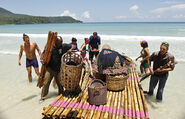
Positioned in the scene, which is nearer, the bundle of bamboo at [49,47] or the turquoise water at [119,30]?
the bundle of bamboo at [49,47]

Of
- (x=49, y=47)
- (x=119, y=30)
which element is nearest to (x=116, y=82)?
(x=49, y=47)

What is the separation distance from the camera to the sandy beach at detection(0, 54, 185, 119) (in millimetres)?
3664

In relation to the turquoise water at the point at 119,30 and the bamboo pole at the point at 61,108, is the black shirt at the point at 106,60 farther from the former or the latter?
the turquoise water at the point at 119,30

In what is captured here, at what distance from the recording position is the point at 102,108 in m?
3.10

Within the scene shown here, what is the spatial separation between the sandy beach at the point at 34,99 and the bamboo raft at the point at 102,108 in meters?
0.72

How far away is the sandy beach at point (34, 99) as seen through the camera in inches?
144

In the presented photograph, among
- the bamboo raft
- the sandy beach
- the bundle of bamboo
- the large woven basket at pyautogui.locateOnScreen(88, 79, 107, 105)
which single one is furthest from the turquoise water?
the bundle of bamboo

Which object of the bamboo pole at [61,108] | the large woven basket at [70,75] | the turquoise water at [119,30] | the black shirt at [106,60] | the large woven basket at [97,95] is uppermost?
the turquoise water at [119,30]

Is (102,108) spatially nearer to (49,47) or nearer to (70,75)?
(70,75)

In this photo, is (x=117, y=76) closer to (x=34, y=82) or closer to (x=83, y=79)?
(x=83, y=79)

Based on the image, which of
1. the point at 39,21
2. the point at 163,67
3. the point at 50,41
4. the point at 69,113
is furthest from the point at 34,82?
the point at 39,21

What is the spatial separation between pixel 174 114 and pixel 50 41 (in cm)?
368

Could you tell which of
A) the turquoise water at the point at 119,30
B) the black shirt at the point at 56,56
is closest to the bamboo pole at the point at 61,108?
the black shirt at the point at 56,56

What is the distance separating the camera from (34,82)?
18.5ft
